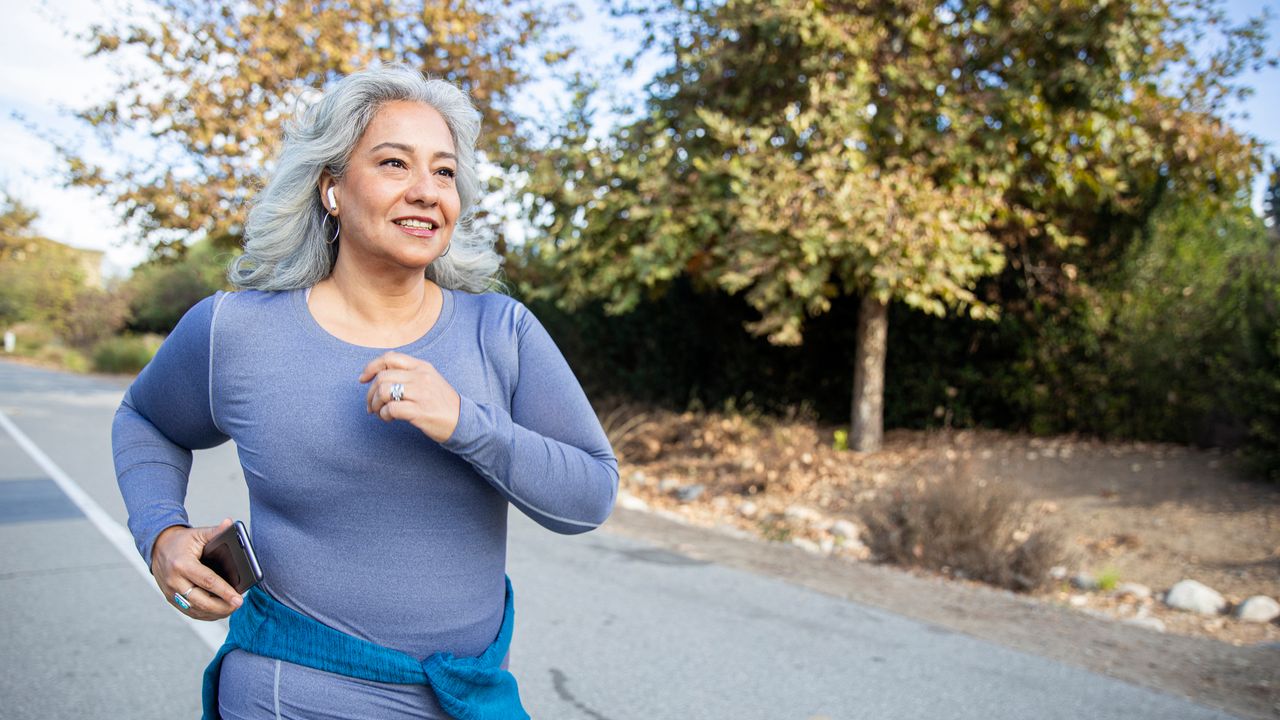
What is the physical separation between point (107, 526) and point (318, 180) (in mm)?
6345

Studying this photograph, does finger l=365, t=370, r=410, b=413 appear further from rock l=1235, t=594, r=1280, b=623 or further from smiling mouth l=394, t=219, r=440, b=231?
rock l=1235, t=594, r=1280, b=623

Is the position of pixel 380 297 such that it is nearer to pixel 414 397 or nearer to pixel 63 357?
pixel 414 397

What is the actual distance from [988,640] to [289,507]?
4314mm

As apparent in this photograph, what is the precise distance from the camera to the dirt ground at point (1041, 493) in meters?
6.78

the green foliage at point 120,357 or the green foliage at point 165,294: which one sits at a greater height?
the green foliage at point 165,294

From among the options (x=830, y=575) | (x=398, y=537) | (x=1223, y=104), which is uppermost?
(x=1223, y=104)

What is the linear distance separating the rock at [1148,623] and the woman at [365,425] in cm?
501

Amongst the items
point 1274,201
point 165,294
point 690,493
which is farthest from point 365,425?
point 165,294

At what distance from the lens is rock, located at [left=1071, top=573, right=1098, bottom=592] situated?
6.61 meters

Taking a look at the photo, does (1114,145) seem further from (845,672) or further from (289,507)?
(289,507)

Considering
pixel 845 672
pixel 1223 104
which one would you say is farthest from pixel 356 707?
pixel 1223 104

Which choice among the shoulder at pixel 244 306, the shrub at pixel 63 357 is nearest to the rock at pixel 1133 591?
the shoulder at pixel 244 306

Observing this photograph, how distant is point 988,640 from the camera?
5031mm

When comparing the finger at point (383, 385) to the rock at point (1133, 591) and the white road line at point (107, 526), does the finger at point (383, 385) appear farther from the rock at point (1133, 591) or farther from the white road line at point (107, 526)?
the rock at point (1133, 591)
